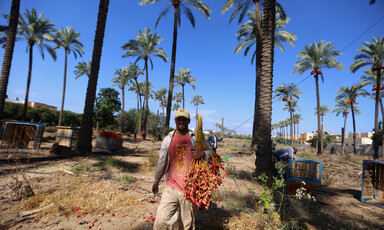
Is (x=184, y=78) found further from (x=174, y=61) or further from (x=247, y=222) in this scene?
(x=247, y=222)

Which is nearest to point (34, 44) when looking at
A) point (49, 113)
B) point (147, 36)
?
point (49, 113)

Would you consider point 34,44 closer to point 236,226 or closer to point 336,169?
point 236,226

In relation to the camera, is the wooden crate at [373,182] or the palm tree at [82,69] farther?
the palm tree at [82,69]

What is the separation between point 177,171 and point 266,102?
5.66m

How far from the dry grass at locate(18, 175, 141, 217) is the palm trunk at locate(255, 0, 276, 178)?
4.68 meters

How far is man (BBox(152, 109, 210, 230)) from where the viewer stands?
2521mm

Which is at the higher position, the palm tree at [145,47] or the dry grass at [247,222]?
the palm tree at [145,47]

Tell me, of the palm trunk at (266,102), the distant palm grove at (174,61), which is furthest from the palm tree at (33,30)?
the palm trunk at (266,102)

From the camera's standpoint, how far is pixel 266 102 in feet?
23.8

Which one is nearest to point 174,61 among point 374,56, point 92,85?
point 92,85

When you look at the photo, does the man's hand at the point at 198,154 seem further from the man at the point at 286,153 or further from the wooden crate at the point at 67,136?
the wooden crate at the point at 67,136

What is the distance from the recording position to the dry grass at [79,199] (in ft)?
13.0

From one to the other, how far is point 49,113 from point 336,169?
34.6m

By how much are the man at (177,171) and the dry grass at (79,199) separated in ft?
6.95
